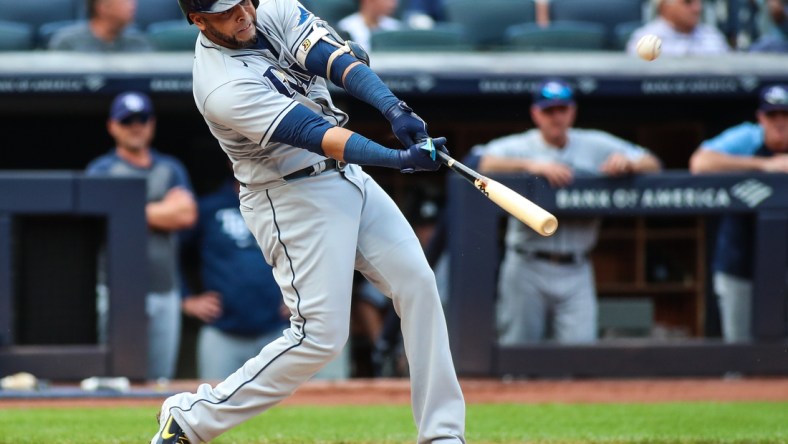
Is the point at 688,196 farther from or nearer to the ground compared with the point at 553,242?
farther from the ground

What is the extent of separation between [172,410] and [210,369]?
273cm

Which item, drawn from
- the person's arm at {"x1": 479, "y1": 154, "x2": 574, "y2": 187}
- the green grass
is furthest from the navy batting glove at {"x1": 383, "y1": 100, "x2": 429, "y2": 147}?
the person's arm at {"x1": 479, "y1": 154, "x2": 574, "y2": 187}

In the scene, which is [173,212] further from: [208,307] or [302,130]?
[302,130]

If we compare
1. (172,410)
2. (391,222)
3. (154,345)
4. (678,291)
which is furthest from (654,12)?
(172,410)

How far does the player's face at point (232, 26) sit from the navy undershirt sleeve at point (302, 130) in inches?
10.7

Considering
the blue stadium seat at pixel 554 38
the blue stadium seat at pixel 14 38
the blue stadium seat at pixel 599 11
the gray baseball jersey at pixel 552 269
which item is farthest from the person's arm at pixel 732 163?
the blue stadium seat at pixel 14 38

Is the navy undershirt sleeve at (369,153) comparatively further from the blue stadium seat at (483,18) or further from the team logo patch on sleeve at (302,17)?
the blue stadium seat at (483,18)

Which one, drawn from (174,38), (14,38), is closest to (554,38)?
(174,38)

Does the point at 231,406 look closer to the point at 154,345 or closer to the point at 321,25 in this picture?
the point at 321,25

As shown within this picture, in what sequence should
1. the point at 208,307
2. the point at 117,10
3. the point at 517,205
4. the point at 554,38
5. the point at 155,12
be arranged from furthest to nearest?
the point at 155,12 < the point at 554,38 < the point at 117,10 < the point at 208,307 < the point at 517,205

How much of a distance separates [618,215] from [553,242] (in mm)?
367

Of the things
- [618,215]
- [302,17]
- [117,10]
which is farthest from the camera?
[117,10]

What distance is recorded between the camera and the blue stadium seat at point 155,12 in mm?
7948

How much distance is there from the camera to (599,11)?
8266 millimetres
